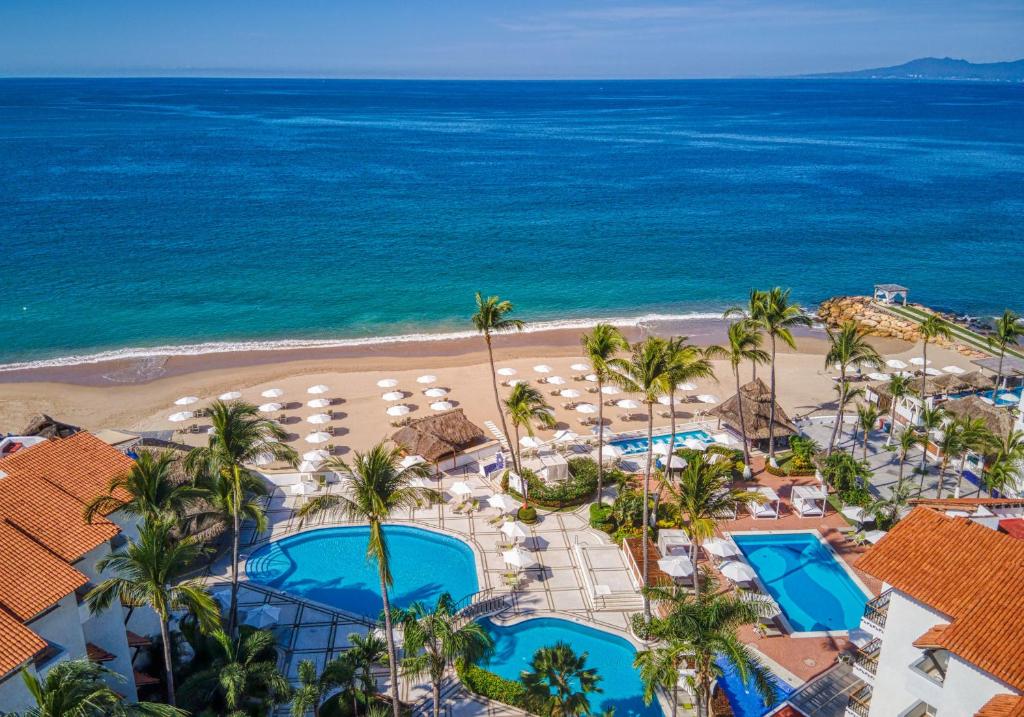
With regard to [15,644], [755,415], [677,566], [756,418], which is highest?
[15,644]

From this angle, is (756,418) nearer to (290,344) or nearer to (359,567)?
(359,567)

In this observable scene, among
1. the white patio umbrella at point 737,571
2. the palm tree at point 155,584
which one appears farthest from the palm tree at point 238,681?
the white patio umbrella at point 737,571

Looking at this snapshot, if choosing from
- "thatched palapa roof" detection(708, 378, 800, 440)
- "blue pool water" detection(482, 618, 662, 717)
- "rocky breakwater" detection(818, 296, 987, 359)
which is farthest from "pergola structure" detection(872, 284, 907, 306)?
"blue pool water" detection(482, 618, 662, 717)

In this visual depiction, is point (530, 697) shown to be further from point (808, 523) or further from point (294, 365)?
point (294, 365)

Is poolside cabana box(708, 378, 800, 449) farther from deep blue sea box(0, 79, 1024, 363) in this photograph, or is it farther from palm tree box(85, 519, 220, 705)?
deep blue sea box(0, 79, 1024, 363)

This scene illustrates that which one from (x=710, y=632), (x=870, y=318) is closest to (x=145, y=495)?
(x=710, y=632)

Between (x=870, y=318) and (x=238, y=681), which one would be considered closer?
(x=238, y=681)
